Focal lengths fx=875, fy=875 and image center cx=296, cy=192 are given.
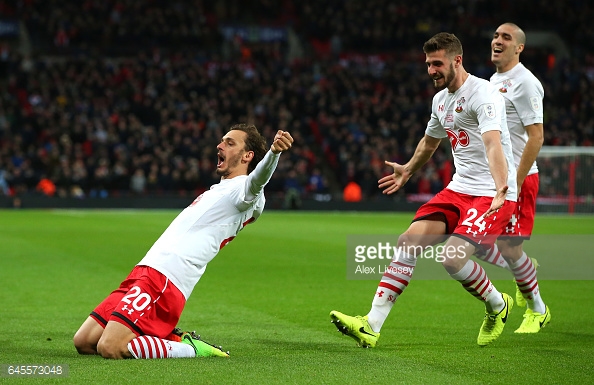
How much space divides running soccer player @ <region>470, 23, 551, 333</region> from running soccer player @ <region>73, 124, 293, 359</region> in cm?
242

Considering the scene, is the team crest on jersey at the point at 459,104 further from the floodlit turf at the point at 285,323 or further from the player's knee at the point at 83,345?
the player's knee at the point at 83,345

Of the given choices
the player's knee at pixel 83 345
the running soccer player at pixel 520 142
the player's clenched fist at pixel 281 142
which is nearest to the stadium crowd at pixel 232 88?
the running soccer player at pixel 520 142

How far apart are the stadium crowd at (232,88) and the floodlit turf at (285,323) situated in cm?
1373

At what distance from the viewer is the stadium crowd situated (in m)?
29.3

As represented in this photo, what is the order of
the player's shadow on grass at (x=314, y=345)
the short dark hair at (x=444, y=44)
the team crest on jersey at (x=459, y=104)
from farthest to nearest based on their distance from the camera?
1. the team crest on jersey at (x=459, y=104)
2. the short dark hair at (x=444, y=44)
3. the player's shadow on grass at (x=314, y=345)

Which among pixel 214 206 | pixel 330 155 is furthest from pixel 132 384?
pixel 330 155

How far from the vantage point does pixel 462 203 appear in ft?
21.8

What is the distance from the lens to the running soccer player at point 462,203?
636 cm

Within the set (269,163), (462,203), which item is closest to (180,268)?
(269,163)

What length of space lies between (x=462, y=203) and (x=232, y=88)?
26923mm

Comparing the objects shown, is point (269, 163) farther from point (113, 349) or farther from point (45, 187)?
point (45, 187)

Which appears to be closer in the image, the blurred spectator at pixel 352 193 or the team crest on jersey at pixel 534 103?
the team crest on jersey at pixel 534 103

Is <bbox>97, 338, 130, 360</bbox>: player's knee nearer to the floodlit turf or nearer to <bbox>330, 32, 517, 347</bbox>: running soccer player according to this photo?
the floodlit turf

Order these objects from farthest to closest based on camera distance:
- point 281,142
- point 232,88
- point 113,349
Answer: point 232,88 < point 113,349 < point 281,142
